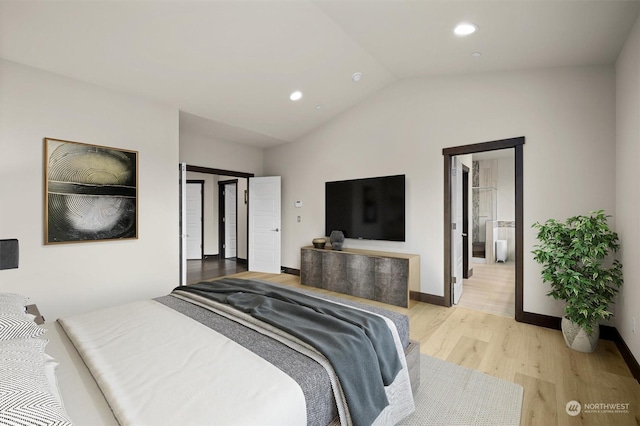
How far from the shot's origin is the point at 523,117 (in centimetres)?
337

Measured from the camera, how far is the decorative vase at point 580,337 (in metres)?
2.64

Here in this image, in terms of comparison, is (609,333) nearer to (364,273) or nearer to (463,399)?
(463,399)

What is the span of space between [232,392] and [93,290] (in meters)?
3.00

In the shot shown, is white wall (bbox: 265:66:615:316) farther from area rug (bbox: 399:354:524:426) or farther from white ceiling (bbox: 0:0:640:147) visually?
area rug (bbox: 399:354:524:426)

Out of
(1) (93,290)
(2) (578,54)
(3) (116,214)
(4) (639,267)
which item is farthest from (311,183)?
(4) (639,267)

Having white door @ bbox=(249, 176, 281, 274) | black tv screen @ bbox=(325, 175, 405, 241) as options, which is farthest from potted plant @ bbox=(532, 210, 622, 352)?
white door @ bbox=(249, 176, 281, 274)

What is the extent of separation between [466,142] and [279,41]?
8.25 feet

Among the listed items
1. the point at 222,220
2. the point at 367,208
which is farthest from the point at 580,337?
the point at 222,220

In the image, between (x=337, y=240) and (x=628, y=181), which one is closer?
(x=628, y=181)

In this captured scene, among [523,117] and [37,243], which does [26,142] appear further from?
[523,117]

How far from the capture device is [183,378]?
1.22 metres

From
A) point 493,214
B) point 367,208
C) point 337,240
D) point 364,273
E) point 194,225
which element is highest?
point 367,208

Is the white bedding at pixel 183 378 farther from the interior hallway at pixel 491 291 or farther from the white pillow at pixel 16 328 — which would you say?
the interior hallway at pixel 491 291

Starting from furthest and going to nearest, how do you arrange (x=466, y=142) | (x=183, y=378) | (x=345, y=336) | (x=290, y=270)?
(x=290, y=270) < (x=466, y=142) < (x=345, y=336) < (x=183, y=378)
